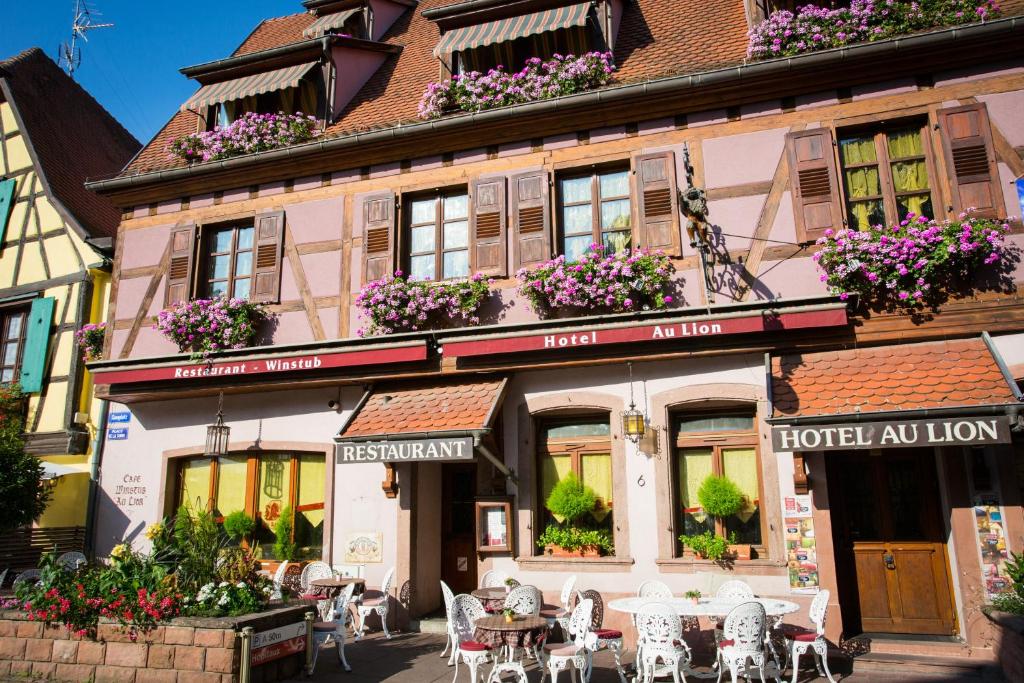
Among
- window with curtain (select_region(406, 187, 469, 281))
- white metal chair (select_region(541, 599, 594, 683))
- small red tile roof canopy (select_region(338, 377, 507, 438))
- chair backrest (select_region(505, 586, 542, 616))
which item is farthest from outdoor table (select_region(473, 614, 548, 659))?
window with curtain (select_region(406, 187, 469, 281))

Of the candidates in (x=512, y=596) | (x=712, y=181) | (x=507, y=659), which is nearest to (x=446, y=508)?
(x=512, y=596)

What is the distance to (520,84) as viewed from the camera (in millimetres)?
10672

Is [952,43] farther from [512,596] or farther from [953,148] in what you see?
[512,596]

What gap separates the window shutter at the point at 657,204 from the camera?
Answer: 9.64 m

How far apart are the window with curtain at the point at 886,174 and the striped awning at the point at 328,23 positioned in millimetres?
8551

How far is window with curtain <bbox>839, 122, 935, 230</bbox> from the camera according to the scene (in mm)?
8992

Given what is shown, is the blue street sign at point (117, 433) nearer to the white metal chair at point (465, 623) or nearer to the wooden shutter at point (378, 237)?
the wooden shutter at point (378, 237)

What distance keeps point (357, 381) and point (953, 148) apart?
7.95 metres

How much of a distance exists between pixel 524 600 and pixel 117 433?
25.1 feet

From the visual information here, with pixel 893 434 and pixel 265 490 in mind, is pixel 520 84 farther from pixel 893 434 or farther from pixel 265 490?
pixel 265 490

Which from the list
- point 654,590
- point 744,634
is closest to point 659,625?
point 744,634

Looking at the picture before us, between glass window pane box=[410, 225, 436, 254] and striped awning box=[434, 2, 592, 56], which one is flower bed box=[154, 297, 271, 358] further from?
striped awning box=[434, 2, 592, 56]

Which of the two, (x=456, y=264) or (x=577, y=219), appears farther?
(x=456, y=264)

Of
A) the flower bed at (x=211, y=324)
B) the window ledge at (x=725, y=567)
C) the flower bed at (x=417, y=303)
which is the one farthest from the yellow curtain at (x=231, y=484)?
the window ledge at (x=725, y=567)
